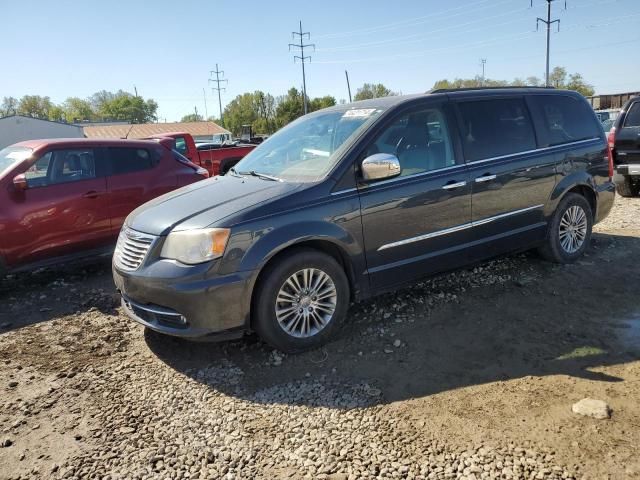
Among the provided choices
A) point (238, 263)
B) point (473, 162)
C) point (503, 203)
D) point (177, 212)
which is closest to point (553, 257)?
point (503, 203)

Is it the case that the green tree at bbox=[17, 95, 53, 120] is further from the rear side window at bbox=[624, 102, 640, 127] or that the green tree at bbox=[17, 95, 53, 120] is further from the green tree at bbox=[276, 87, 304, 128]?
the rear side window at bbox=[624, 102, 640, 127]

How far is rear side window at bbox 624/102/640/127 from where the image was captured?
9266mm

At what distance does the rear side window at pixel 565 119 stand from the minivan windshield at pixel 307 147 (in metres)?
2.15

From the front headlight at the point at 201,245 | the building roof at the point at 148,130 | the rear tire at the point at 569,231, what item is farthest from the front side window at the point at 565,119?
the building roof at the point at 148,130

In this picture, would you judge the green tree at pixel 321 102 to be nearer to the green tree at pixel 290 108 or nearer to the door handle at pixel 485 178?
the green tree at pixel 290 108

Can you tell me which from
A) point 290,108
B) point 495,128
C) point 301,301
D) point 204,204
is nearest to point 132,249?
point 204,204

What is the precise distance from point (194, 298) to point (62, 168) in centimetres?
377

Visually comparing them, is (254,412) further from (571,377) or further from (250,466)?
(571,377)

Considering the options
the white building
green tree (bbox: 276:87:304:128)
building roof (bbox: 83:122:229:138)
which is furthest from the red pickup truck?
green tree (bbox: 276:87:304:128)

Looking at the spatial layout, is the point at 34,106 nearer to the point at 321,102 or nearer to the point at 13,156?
the point at 321,102

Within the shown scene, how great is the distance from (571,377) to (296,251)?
211 centimetres

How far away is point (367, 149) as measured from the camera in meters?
4.04

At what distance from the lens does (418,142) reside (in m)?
4.39

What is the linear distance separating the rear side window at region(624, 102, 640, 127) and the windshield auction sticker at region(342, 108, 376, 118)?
24.5ft
